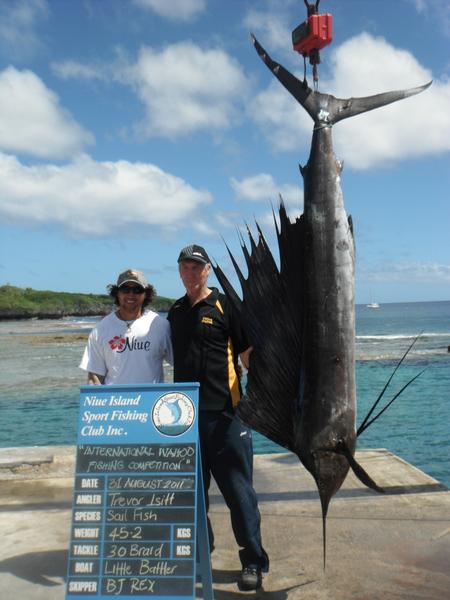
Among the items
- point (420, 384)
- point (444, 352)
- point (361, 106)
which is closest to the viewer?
point (361, 106)

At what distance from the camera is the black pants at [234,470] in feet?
9.18

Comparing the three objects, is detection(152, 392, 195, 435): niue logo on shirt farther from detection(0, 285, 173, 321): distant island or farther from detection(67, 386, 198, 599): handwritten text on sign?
detection(0, 285, 173, 321): distant island

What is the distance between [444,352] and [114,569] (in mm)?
25283

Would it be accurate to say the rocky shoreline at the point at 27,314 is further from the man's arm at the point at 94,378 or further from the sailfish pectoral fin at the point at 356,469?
the sailfish pectoral fin at the point at 356,469

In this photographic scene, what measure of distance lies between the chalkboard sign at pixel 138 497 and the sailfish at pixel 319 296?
49 cm

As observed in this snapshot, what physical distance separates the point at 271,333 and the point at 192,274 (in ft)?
1.70

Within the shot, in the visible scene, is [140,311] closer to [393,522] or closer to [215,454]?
[215,454]

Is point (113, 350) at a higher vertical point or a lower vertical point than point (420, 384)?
higher

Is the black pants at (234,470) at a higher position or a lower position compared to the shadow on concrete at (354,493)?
higher

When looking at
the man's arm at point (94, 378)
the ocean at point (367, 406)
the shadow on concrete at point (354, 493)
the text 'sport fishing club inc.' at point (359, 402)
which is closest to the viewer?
the man's arm at point (94, 378)

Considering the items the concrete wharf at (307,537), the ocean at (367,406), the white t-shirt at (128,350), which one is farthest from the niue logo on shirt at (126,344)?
the ocean at (367,406)

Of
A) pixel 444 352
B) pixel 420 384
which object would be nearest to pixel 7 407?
pixel 420 384

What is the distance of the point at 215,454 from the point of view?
281 centimetres

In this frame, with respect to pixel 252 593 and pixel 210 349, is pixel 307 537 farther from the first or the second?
pixel 210 349
